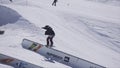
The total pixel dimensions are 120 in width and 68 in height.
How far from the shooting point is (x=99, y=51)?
58.1 feet

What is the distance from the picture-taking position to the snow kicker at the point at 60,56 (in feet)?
43.0

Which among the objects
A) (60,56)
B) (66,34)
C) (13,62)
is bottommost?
(66,34)

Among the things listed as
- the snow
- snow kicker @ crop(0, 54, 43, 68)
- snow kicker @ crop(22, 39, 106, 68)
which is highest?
snow kicker @ crop(0, 54, 43, 68)

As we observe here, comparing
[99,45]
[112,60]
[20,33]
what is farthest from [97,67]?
[20,33]

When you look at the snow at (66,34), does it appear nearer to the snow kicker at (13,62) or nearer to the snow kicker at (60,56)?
the snow kicker at (60,56)

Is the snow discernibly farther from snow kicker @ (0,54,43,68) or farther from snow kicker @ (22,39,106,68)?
snow kicker @ (0,54,43,68)

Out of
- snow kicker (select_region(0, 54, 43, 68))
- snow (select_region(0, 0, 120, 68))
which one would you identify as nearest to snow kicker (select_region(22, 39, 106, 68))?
snow (select_region(0, 0, 120, 68))

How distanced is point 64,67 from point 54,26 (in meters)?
9.59

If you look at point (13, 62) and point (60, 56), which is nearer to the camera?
point (13, 62)

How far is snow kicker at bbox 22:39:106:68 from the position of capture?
1311cm

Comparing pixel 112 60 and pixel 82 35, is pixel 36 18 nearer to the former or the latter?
pixel 82 35

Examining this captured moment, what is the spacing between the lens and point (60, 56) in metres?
13.8

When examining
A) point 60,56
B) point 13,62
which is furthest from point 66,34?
point 13,62

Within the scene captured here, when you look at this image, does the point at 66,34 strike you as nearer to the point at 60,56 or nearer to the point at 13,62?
the point at 60,56
